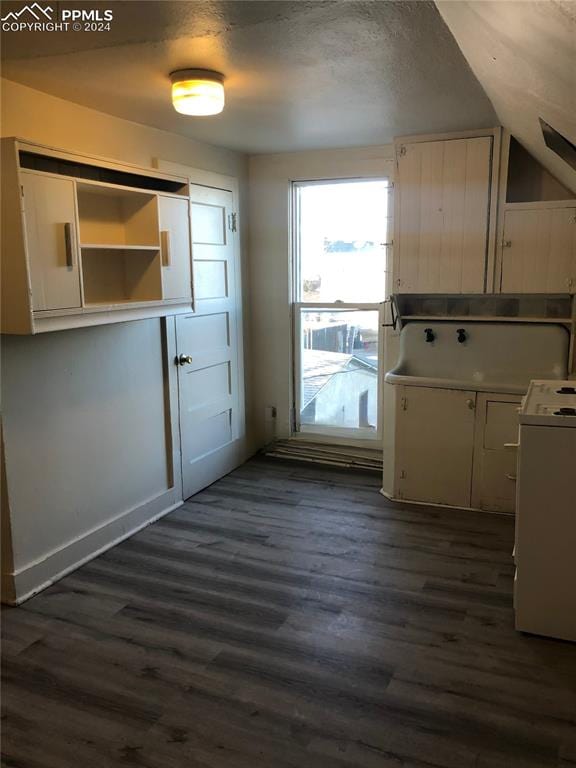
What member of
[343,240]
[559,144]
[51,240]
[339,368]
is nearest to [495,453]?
[339,368]

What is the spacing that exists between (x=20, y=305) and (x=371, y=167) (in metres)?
2.76

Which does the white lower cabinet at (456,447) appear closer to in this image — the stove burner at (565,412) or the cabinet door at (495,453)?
the cabinet door at (495,453)

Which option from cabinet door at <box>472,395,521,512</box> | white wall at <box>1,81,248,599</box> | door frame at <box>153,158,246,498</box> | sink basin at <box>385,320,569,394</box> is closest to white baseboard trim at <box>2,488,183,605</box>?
white wall at <box>1,81,248,599</box>

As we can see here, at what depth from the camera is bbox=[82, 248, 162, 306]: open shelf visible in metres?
3.22

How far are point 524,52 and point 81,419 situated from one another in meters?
2.52

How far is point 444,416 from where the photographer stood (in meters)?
3.90

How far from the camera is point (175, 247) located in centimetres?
338

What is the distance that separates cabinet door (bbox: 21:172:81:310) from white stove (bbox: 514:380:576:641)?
78.0 inches

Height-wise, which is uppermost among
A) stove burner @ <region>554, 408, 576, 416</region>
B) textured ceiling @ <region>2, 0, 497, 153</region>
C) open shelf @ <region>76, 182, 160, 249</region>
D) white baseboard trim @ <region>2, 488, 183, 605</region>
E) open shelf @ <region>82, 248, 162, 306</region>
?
textured ceiling @ <region>2, 0, 497, 153</region>

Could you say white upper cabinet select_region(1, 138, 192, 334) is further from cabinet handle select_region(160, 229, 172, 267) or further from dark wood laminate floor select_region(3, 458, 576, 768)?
dark wood laminate floor select_region(3, 458, 576, 768)

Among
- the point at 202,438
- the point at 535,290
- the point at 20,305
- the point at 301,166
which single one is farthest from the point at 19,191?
the point at 535,290

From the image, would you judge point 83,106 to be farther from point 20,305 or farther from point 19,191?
point 20,305

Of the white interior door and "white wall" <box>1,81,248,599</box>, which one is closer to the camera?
"white wall" <box>1,81,248,599</box>

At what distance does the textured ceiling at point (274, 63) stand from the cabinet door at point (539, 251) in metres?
0.62
